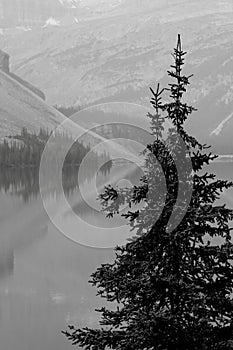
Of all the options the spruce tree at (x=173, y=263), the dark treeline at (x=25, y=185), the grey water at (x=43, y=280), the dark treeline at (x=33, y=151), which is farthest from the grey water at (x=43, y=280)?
the dark treeline at (x=33, y=151)

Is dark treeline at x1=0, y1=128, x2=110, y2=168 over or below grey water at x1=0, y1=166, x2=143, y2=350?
over

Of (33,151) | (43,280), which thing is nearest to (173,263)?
(43,280)

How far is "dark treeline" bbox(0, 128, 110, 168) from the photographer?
5551 inches

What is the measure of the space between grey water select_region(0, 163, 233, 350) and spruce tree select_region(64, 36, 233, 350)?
12.9 metres

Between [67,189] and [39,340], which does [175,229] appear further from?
[67,189]

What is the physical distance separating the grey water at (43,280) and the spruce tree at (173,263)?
12875mm

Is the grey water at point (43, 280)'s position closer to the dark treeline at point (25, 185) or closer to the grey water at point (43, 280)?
the grey water at point (43, 280)

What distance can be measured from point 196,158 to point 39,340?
49.1 ft

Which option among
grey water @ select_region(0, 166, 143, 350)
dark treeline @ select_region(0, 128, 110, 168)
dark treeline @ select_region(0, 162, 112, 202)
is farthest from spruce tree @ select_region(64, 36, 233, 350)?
dark treeline @ select_region(0, 128, 110, 168)

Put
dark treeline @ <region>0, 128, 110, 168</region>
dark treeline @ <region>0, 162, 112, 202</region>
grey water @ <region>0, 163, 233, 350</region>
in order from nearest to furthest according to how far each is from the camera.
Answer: grey water @ <region>0, 163, 233, 350</region> < dark treeline @ <region>0, 162, 112, 202</region> < dark treeline @ <region>0, 128, 110, 168</region>

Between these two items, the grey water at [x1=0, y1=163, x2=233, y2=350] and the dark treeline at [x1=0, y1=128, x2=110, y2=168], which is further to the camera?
the dark treeline at [x1=0, y1=128, x2=110, y2=168]

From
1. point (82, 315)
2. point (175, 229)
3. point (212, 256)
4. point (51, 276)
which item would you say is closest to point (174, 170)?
point (175, 229)

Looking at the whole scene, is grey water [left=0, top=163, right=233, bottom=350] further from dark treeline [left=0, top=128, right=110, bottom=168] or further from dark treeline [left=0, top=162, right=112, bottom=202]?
dark treeline [left=0, top=128, right=110, bottom=168]

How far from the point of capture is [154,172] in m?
10.2
